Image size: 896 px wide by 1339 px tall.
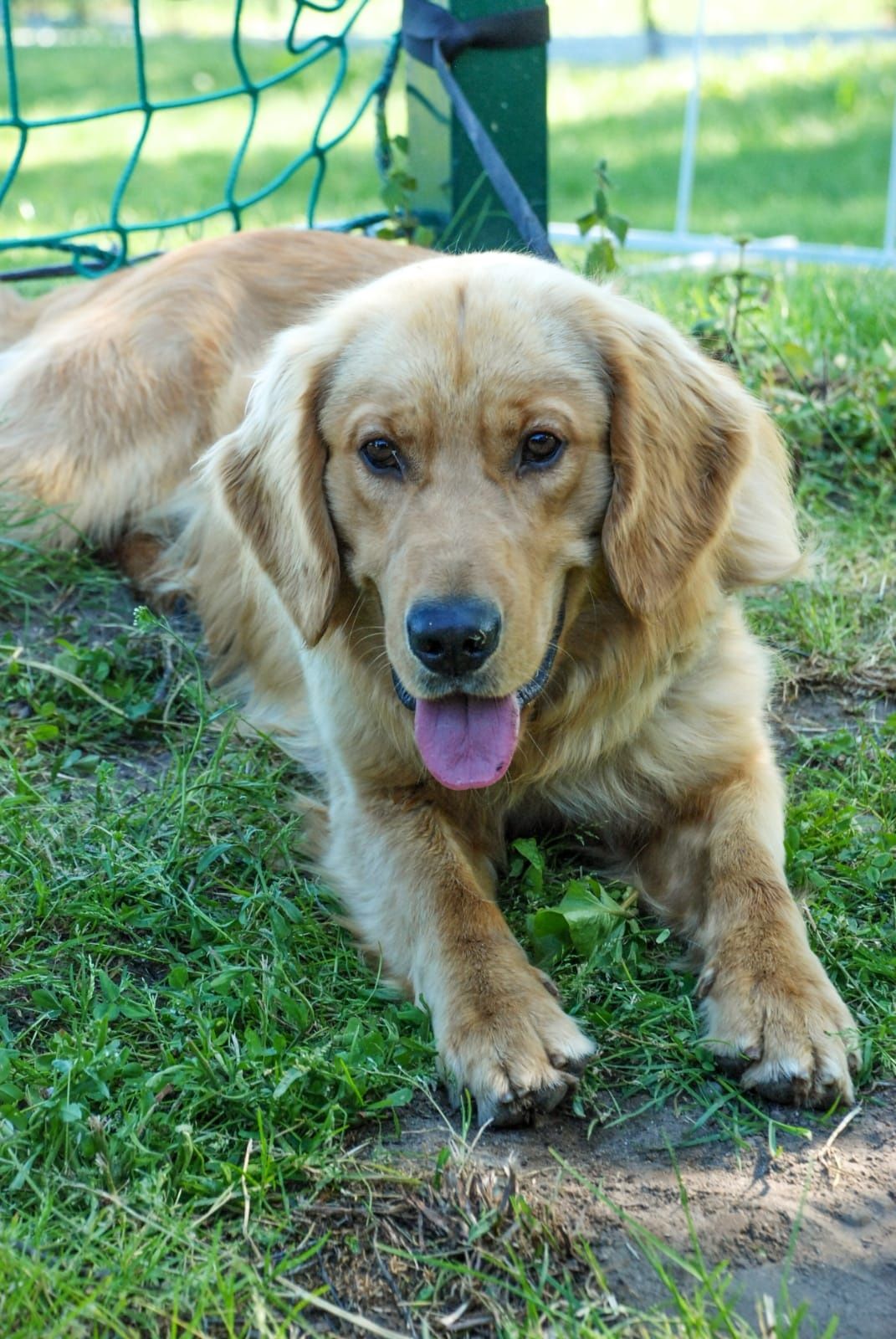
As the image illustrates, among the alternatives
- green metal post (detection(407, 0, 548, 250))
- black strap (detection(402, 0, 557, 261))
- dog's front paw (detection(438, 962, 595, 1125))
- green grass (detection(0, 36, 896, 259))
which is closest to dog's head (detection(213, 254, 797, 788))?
dog's front paw (detection(438, 962, 595, 1125))

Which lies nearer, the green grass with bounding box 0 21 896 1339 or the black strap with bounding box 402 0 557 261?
the green grass with bounding box 0 21 896 1339

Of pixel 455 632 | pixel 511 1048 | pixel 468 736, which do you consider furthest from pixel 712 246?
pixel 511 1048

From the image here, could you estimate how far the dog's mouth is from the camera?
271 cm

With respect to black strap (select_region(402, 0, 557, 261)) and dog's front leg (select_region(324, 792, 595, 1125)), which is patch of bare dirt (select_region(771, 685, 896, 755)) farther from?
black strap (select_region(402, 0, 557, 261))

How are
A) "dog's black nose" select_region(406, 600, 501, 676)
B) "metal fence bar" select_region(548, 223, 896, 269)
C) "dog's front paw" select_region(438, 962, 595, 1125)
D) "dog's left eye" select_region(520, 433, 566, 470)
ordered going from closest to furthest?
"dog's front paw" select_region(438, 962, 595, 1125) → "dog's black nose" select_region(406, 600, 501, 676) → "dog's left eye" select_region(520, 433, 566, 470) → "metal fence bar" select_region(548, 223, 896, 269)

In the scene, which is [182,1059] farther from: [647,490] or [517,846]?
[647,490]

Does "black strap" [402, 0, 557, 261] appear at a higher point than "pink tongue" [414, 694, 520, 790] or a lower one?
higher

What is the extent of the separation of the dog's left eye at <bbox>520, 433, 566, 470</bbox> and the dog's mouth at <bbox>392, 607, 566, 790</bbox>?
1.26 feet

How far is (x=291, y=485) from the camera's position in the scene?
9.94 ft

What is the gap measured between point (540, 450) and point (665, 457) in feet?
0.92

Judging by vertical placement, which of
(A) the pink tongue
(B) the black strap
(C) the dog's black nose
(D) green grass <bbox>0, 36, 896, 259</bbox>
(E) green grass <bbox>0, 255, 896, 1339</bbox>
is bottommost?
(D) green grass <bbox>0, 36, 896, 259</bbox>

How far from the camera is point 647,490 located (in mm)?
2834

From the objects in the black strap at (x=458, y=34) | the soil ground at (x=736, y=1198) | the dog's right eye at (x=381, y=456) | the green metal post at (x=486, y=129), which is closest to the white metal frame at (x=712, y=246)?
the green metal post at (x=486, y=129)

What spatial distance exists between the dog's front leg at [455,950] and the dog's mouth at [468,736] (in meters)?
0.22
